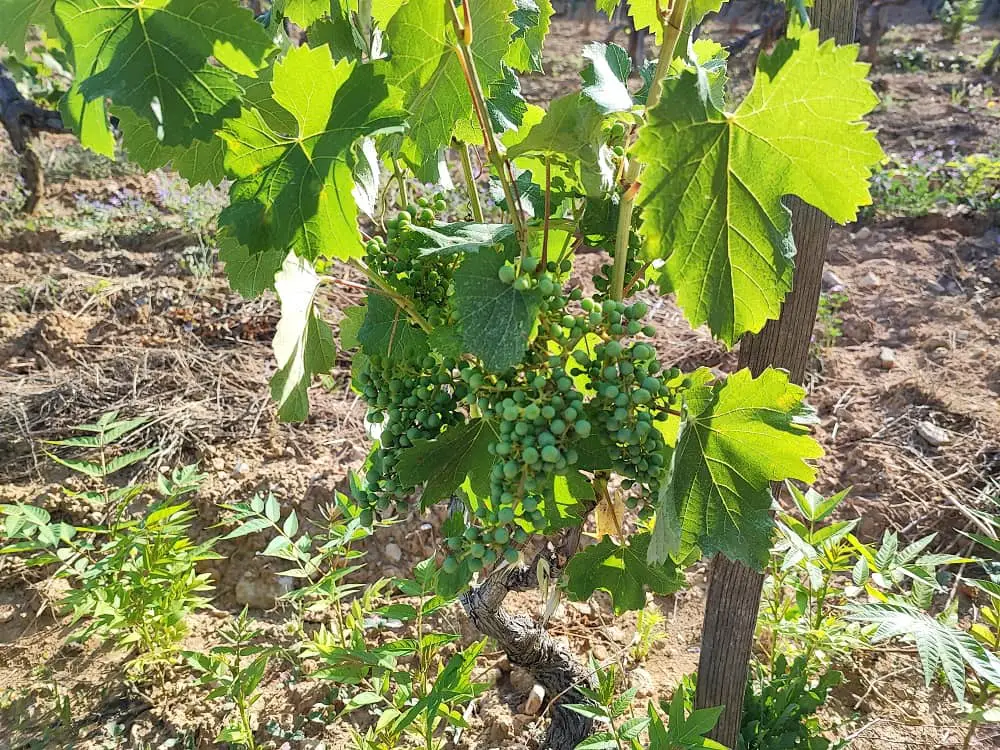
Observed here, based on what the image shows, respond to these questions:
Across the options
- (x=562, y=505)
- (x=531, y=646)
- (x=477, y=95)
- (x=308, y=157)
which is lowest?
(x=531, y=646)

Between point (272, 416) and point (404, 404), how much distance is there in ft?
8.14

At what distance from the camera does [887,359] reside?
3.61 metres

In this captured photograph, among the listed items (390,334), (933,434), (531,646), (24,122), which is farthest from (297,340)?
(24,122)

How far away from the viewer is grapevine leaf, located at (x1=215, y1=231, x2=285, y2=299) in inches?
42.7

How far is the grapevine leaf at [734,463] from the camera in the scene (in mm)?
976

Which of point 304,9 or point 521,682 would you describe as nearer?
point 304,9

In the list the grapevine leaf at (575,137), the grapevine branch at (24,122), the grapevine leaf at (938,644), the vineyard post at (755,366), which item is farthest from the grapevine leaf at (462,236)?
the grapevine branch at (24,122)

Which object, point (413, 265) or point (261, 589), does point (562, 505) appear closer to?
point (413, 265)

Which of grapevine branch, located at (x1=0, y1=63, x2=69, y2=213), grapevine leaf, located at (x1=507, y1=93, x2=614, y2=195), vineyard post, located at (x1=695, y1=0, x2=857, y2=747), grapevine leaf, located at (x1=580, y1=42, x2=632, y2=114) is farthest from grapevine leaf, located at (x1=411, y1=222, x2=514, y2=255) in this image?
grapevine branch, located at (x1=0, y1=63, x2=69, y2=213)

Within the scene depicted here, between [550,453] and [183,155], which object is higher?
[183,155]

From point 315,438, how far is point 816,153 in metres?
2.79

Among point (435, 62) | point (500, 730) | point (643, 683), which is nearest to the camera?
point (435, 62)

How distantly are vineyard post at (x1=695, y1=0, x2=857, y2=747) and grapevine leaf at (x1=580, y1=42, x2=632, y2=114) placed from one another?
411 mm

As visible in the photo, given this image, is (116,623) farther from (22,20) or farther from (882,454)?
(882,454)
